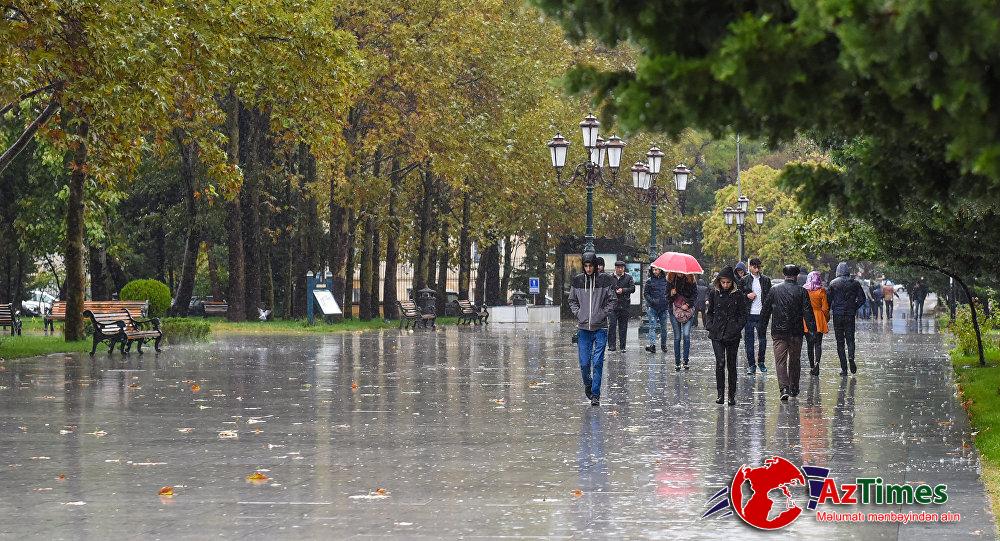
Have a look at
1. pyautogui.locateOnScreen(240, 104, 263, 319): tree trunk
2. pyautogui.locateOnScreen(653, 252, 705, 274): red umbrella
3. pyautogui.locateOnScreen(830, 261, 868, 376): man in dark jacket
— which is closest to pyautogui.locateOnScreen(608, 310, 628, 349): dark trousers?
pyautogui.locateOnScreen(653, 252, 705, 274): red umbrella

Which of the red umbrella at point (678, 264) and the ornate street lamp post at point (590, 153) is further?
the ornate street lamp post at point (590, 153)

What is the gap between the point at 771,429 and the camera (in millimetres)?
13539

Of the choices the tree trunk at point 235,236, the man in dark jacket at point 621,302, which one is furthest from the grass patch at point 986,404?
the tree trunk at point 235,236

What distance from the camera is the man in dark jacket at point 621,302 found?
82.9 ft

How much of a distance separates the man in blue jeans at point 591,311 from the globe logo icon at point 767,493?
18.3 ft

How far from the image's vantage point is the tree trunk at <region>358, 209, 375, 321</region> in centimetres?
4878

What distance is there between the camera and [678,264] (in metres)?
23.7

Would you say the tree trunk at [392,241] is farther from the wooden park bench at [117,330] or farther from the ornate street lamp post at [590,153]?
the wooden park bench at [117,330]

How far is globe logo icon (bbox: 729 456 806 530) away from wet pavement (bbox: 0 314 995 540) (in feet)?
0.39

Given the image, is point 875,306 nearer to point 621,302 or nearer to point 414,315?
point 414,315

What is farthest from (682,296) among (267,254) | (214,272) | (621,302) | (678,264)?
(214,272)

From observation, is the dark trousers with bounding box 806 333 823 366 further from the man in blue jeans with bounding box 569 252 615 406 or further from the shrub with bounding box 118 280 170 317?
the shrub with bounding box 118 280 170 317

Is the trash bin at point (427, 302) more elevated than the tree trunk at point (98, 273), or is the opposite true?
the tree trunk at point (98, 273)

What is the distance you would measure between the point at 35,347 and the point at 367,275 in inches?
929
